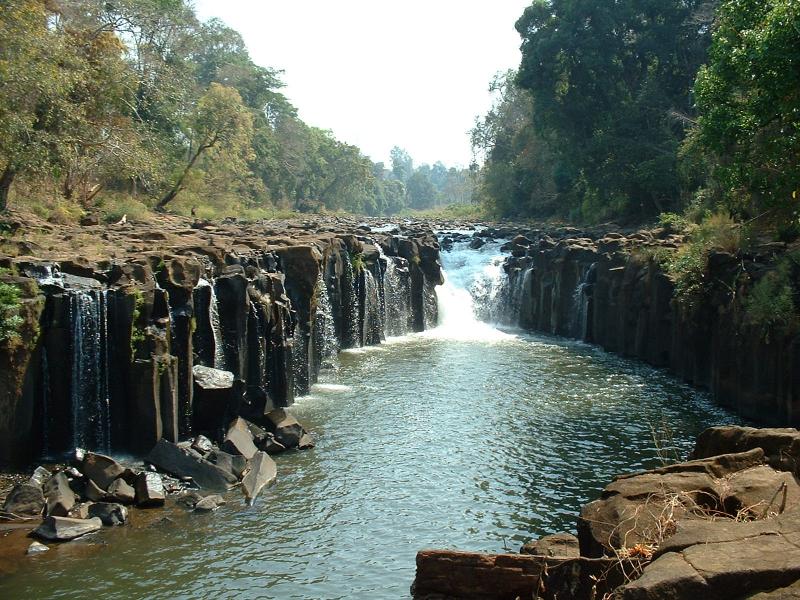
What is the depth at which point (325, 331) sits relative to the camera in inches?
1120

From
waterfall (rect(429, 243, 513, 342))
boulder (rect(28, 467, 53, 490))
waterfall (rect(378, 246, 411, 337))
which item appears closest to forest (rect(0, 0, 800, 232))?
waterfall (rect(429, 243, 513, 342))

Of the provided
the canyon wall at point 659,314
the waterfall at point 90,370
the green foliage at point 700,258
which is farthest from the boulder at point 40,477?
the green foliage at point 700,258

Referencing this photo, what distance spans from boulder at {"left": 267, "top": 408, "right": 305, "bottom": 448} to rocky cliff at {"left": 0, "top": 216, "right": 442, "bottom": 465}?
611 mm

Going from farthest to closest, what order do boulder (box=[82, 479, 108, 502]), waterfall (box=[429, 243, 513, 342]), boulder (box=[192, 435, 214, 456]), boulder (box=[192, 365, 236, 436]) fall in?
waterfall (box=[429, 243, 513, 342]) → boulder (box=[192, 365, 236, 436]) → boulder (box=[192, 435, 214, 456]) → boulder (box=[82, 479, 108, 502])

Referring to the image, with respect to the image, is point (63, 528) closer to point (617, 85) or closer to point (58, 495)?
point (58, 495)

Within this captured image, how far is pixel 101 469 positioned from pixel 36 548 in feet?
7.86

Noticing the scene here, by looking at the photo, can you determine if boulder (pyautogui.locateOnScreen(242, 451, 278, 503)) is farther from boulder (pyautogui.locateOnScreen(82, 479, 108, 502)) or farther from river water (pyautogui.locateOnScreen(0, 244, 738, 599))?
boulder (pyautogui.locateOnScreen(82, 479, 108, 502))

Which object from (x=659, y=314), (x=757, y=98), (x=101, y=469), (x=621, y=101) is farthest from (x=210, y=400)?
(x=621, y=101)

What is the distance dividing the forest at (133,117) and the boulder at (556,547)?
65.2 ft

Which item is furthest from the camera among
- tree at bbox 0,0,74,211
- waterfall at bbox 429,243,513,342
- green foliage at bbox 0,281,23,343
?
waterfall at bbox 429,243,513,342

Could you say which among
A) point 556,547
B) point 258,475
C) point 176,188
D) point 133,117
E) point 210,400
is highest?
point 133,117

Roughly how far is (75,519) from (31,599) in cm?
218

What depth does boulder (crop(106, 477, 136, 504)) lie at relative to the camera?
47.9 feet

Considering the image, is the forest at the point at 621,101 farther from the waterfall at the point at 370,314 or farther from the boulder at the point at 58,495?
the boulder at the point at 58,495
